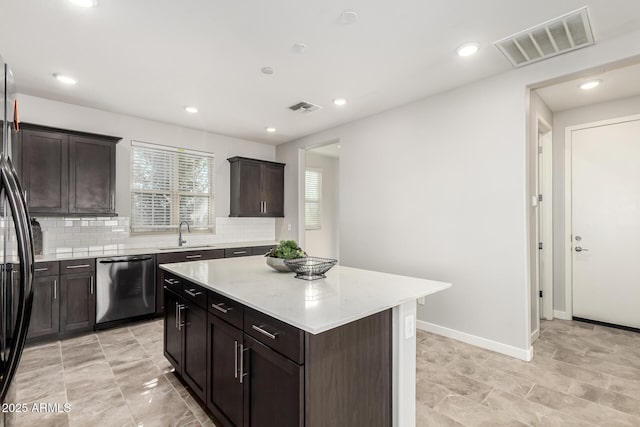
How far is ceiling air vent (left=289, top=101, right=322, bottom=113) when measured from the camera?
3.92 m

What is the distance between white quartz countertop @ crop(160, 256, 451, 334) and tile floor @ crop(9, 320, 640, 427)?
2.96 feet

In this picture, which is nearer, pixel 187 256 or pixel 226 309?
pixel 226 309

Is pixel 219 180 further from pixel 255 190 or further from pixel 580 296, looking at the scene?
pixel 580 296

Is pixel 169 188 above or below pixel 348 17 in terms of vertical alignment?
below

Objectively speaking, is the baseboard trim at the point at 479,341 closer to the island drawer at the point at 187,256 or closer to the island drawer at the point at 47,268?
the island drawer at the point at 187,256

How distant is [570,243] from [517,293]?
5.78ft

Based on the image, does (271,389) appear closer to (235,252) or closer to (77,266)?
(77,266)

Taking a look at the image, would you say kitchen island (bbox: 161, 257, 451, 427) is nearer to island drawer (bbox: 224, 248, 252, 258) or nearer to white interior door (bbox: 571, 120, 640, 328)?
island drawer (bbox: 224, 248, 252, 258)

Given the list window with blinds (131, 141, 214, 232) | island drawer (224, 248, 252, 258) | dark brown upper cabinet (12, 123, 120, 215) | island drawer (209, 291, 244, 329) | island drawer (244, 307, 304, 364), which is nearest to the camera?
island drawer (244, 307, 304, 364)

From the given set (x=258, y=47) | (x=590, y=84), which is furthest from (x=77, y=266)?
(x=590, y=84)

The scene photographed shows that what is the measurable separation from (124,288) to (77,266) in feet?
1.81

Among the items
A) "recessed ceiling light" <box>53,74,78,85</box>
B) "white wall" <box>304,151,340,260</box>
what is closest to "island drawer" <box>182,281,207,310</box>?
"recessed ceiling light" <box>53,74,78,85</box>

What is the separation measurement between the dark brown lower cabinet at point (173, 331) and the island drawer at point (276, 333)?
41.6 inches

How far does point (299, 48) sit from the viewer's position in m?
2.62
